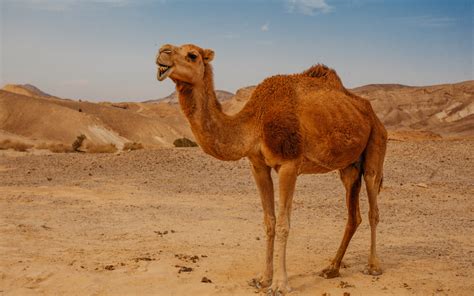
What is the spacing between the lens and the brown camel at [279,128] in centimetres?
636

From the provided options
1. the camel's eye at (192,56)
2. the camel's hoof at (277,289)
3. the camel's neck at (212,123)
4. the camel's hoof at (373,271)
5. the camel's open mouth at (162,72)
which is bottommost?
the camel's hoof at (373,271)

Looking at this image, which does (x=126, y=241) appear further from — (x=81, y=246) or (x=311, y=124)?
(x=311, y=124)

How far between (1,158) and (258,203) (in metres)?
15.8

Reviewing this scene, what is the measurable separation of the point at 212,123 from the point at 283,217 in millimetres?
1467

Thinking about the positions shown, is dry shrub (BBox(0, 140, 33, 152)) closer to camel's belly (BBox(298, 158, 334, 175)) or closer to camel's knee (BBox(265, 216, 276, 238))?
camel's knee (BBox(265, 216, 276, 238))

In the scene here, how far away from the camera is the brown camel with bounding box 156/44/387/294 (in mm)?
6363

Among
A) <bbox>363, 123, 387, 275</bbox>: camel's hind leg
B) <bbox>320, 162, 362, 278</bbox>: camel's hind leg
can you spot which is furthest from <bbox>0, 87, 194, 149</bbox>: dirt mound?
<bbox>363, 123, 387, 275</bbox>: camel's hind leg

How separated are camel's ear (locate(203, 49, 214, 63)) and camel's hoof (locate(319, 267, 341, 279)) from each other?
3389mm

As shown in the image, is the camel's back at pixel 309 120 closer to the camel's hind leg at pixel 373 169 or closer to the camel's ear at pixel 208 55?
the camel's hind leg at pixel 373 169

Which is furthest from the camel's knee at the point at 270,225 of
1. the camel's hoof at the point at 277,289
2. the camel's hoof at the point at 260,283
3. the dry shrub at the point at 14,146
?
the dry shrub at the point at 14,146

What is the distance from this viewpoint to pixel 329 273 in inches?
295

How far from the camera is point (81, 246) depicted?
9125 mm

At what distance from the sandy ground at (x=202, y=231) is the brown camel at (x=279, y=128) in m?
0.82

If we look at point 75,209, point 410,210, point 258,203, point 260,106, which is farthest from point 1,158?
point 260,106
